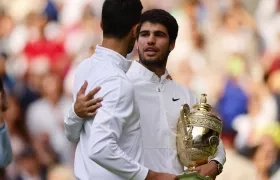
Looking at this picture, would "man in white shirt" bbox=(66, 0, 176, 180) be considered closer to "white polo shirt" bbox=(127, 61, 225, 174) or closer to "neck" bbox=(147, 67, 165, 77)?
"white polo shirt" bbox=(127, 61, 225, 174)

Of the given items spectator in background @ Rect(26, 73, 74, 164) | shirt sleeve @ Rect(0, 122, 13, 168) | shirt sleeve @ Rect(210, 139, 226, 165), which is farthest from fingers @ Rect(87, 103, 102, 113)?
spectator in background @ Rect(26, 73, 74, 164)

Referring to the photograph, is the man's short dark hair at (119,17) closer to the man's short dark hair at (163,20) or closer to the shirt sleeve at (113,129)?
the shirt sleeve at (113,129)

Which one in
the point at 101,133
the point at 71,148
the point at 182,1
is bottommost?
the point at 71,148

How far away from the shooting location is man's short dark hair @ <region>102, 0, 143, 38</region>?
351cm

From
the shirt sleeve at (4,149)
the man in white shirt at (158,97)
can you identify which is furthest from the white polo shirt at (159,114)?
the shirt sleeve at (4,149)

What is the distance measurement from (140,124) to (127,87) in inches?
18.4

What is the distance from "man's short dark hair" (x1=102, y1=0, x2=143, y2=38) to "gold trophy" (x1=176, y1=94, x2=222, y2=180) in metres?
0.52

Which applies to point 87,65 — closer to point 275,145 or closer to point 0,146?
point 0,146

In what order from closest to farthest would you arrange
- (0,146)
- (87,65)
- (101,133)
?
(101,133), (87,65), (0,146)

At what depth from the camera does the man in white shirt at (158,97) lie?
3893mm

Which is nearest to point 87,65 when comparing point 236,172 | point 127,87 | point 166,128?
point 127,87

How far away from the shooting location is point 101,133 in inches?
132

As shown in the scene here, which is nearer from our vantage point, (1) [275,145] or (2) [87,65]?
(2) [87,65]

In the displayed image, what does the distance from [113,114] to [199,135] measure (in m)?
0.56
